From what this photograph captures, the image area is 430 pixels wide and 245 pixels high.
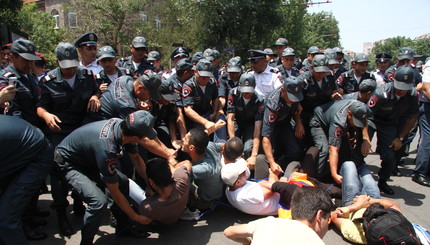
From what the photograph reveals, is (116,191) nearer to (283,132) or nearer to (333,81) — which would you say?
(283,132)

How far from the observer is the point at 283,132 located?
427 cm

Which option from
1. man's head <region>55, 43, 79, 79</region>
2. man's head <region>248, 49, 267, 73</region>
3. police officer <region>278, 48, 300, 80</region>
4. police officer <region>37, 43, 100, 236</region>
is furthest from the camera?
police officer <region>278, 48, 300, 80</region>

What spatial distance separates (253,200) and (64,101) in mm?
2403

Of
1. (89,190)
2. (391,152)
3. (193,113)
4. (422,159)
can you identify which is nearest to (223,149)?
(193,113)

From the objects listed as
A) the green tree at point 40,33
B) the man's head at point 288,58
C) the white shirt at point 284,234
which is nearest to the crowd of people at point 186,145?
the white shirt at point 284,234

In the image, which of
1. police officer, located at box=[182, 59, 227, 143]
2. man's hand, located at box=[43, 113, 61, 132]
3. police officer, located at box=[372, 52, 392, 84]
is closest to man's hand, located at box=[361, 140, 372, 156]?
police officer, located at box=[182, 59, 227, 143]

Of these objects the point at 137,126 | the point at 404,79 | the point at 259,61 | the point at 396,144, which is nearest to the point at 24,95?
the point at 137,126

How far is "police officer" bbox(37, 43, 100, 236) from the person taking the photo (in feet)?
9.90

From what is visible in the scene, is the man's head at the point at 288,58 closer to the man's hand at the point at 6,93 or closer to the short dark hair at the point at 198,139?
the short dark hair at the point at 198,139

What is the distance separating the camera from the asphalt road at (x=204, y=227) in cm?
292

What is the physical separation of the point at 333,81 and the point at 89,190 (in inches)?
146

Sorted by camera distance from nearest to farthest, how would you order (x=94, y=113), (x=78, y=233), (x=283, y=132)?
(x=78, y=233) → (x=94, y=113) → (x=283, y=132)

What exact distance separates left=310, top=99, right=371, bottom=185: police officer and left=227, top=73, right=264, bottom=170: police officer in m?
0.83

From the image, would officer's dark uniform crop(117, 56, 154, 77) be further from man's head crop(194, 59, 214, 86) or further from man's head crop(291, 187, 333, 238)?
man's head crop(291, 187, 333, 238)
